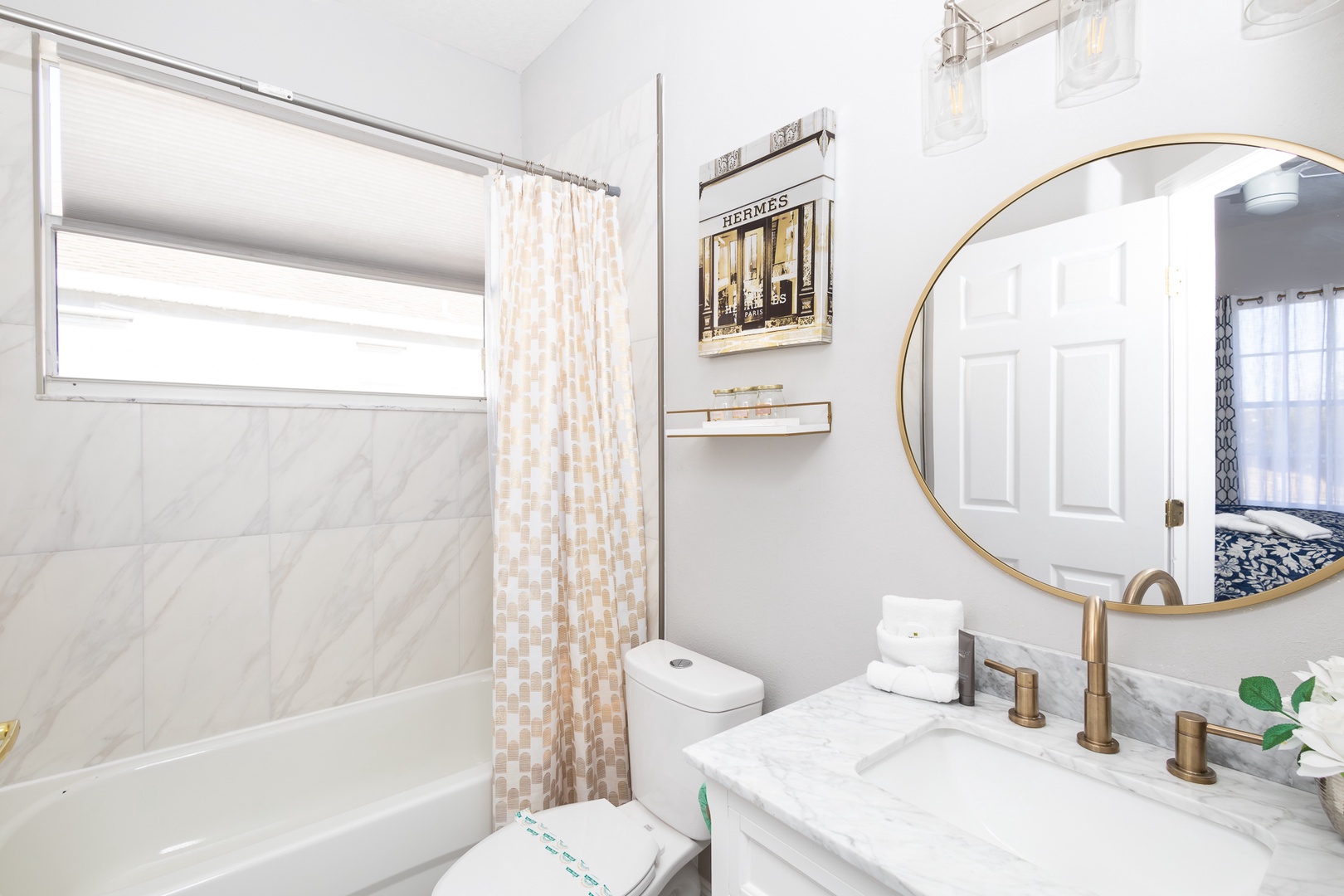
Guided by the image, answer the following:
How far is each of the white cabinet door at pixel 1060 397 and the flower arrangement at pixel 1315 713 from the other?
254mm

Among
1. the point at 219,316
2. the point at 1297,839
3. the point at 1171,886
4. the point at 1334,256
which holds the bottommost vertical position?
the point at 1171,886

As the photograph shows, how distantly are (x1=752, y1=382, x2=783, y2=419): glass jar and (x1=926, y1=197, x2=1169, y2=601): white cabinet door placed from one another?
37 cm

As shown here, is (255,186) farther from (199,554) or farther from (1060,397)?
(1060,397)

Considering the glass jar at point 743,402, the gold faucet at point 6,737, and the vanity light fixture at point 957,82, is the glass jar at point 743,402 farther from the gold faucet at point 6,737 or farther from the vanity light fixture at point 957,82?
the gold faucet at point 6,737

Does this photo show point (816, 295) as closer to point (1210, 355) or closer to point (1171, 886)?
point (1210, 355)

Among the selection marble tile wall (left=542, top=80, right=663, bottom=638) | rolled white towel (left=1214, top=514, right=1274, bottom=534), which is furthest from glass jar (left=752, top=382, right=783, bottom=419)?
rolled white towel (left=1214, top=514, right=1274, bottom=534)

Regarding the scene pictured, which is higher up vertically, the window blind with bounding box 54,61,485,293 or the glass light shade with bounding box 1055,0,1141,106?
the window blind with bounding box 54,61,485,293

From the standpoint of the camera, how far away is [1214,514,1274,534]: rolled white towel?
0.86 meters

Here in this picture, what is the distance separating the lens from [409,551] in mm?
2195

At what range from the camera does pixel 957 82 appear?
3.55 ft

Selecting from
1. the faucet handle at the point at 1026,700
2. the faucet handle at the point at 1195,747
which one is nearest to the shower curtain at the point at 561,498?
the faucet handle at the point at 1026,700

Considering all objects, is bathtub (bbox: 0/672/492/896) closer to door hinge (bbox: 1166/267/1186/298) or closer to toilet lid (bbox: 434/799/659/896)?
toilet lid (bbox: 434/799/659/896)

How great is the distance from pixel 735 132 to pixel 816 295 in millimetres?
558

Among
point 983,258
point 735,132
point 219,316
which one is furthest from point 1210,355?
point 219,316
